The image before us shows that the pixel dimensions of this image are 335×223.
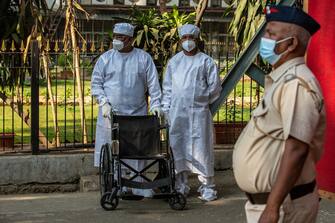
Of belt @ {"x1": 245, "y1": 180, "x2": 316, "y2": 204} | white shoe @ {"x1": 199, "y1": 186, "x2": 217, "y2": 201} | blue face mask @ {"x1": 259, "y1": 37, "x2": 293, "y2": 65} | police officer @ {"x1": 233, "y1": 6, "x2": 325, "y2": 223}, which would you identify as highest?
blue face mask @ {"x1": 259, "y1": 37, "x2": 293, "y2": 65}

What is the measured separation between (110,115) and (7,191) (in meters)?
1.97

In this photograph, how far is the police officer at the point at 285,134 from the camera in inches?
122

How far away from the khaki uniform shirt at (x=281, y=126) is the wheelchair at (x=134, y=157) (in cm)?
392

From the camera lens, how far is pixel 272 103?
3215 mm

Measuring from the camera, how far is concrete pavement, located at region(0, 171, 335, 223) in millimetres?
6988

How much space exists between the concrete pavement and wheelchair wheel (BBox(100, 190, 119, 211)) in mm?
60

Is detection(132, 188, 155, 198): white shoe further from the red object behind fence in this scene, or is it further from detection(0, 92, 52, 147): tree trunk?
the red object behind fence

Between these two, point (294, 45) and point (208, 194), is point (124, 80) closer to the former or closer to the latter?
point (208, 194)

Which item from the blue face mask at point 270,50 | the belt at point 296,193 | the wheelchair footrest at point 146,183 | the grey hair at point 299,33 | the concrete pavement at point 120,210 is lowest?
the concrete pavement at point 120,210

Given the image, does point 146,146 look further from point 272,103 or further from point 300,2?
point 272,103

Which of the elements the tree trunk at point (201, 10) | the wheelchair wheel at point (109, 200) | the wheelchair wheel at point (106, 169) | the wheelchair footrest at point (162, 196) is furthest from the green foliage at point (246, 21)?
the wheelchair wheel at point (109, 200)

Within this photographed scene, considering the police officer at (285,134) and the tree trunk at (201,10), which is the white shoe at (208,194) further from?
the police officer at (285,134)

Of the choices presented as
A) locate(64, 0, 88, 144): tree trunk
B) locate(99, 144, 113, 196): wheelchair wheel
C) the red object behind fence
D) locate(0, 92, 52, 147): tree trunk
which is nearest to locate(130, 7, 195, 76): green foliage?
locate(64, 0, 88, 144): tree trunk

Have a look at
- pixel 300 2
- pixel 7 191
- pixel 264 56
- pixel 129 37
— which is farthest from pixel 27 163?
pixel 264 56
